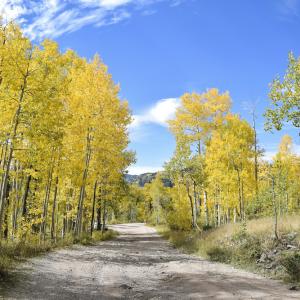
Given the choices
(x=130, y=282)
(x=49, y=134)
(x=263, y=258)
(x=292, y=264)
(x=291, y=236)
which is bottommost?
(x=130, y=282)

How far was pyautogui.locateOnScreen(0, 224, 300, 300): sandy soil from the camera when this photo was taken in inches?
309

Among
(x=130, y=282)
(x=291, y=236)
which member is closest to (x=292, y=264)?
(x=291, y=236)

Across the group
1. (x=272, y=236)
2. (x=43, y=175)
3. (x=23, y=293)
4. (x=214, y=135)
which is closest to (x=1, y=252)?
(x=23, y=293)

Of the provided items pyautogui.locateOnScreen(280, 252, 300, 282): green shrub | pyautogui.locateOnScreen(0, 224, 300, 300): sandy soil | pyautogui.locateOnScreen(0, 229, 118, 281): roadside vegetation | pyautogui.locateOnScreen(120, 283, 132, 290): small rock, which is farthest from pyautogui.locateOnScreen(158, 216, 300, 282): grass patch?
pyautogui.locateOnScreen(0, 229, 118, 281): roadside vegetation

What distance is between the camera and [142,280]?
402 inches

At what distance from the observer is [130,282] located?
385 inches

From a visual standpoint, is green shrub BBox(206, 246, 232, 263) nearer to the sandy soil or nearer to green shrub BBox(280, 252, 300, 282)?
the sandy soil

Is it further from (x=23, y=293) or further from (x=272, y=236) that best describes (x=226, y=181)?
(x=23, y=293)

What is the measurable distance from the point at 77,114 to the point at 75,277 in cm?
1024

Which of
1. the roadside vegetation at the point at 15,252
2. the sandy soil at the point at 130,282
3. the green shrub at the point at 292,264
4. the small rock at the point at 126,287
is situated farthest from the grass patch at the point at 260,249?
the roadside vegetation at the point at 15,252

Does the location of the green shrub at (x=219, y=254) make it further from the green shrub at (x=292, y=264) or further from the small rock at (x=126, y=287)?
the small rock at (x=126, y=287)

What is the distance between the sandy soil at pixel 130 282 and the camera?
7.86m

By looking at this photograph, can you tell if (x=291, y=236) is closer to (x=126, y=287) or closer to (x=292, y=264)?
(x=292, y=264)

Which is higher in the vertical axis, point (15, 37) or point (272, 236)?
point (15, 37)
